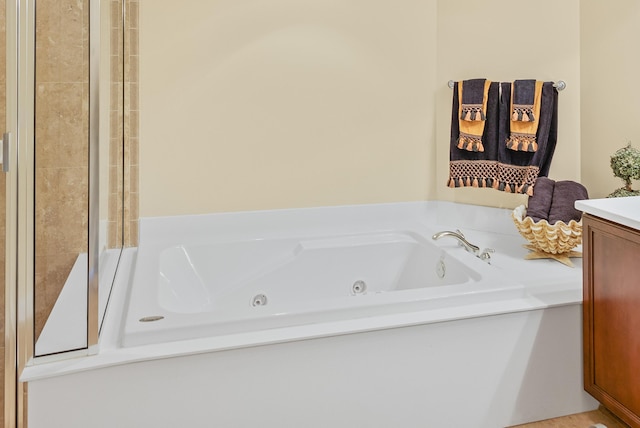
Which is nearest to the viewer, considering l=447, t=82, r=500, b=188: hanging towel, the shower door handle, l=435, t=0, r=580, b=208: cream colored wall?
the shower door handle

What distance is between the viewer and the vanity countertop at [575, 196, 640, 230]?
1.39 metres

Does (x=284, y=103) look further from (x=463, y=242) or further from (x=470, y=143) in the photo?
(x=463, y=242)

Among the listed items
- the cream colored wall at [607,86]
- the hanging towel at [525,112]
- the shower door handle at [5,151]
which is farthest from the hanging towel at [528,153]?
the shower door handle at [5,151]

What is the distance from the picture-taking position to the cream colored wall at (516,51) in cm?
232

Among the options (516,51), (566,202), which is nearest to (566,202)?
(566,202)

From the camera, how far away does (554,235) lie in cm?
195

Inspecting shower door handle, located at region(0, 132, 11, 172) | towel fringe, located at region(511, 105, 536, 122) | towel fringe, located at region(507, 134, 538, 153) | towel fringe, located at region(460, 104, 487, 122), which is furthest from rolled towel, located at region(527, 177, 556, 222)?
shower door handle, located at region(0, 132, 11, 172)

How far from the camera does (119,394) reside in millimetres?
1304

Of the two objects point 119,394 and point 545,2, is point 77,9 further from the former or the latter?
point 545,2

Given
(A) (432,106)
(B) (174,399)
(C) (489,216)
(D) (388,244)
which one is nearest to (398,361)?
(B) (174,399)

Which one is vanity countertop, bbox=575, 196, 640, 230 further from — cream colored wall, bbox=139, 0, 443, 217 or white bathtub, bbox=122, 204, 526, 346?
cream colored wall, bbox=139, 0, 443, 217

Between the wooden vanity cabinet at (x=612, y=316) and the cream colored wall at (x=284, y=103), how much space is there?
1.28 m

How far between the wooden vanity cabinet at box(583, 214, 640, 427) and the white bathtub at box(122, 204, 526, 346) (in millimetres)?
238

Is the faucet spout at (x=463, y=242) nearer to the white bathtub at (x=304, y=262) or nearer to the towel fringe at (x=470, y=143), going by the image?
the white bathtub at (x=304, y=262)
